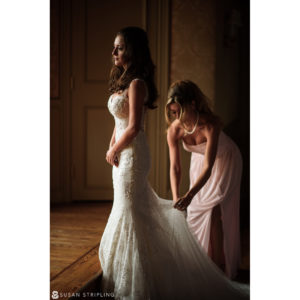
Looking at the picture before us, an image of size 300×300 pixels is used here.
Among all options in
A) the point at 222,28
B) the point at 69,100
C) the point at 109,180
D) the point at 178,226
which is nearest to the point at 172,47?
the point at 222,28

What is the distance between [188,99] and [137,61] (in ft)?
1.00

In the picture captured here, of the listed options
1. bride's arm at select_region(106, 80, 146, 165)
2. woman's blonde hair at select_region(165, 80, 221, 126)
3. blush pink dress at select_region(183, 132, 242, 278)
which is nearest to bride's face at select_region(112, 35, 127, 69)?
bride's arm at select_region(106, 80, 146, 165)

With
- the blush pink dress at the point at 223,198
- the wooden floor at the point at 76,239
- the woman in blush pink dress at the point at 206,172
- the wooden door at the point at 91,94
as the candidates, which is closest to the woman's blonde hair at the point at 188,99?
the woman in blush pink dress at the point at 206,172

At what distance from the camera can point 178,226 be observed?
173 cm

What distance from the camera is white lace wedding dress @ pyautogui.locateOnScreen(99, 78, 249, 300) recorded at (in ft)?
5.29

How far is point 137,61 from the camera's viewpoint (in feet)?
5.31

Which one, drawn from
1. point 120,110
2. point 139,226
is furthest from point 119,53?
point 139,226

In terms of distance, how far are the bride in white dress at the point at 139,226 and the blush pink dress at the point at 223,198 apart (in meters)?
0.11

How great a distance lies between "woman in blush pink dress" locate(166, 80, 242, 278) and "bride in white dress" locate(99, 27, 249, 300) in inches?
3.8

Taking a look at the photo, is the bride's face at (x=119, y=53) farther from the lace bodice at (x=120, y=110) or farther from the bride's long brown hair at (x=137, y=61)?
the lace bodice at (x=120, y=110)

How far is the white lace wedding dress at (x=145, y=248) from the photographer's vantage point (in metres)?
1.61

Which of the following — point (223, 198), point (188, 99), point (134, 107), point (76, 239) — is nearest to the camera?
point (134, 107)

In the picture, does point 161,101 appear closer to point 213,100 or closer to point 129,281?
point 213,100

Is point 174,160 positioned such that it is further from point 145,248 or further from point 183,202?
point 145,248
